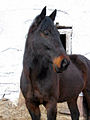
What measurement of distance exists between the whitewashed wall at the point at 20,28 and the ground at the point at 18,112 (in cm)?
22

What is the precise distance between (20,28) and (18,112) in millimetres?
1700

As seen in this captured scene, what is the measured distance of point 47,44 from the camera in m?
2.67

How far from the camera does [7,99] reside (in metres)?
5.13

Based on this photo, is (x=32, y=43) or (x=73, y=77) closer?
(x=32, y=43)

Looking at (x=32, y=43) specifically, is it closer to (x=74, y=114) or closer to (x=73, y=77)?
(x=73, y=77)

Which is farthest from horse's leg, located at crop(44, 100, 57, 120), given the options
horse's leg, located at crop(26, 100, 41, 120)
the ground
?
the ground

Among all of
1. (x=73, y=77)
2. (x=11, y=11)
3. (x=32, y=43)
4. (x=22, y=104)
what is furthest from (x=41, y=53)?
(x=11, y=11)

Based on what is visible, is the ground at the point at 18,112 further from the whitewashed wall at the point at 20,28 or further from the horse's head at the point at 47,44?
the horse's head at the point at 47,44

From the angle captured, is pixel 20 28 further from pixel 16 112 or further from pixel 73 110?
pixel 73 110

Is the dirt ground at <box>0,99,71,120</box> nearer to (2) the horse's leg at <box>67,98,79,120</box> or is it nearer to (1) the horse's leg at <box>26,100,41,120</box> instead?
(2) the horse's leg at <box>67,98,79,120</box>

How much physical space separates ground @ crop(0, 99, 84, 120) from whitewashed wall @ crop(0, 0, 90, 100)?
22cm

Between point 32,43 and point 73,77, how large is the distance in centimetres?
98

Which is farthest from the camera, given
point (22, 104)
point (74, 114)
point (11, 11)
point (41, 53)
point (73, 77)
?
point (11, 11)

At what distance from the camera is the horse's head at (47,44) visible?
2592 millimetres
